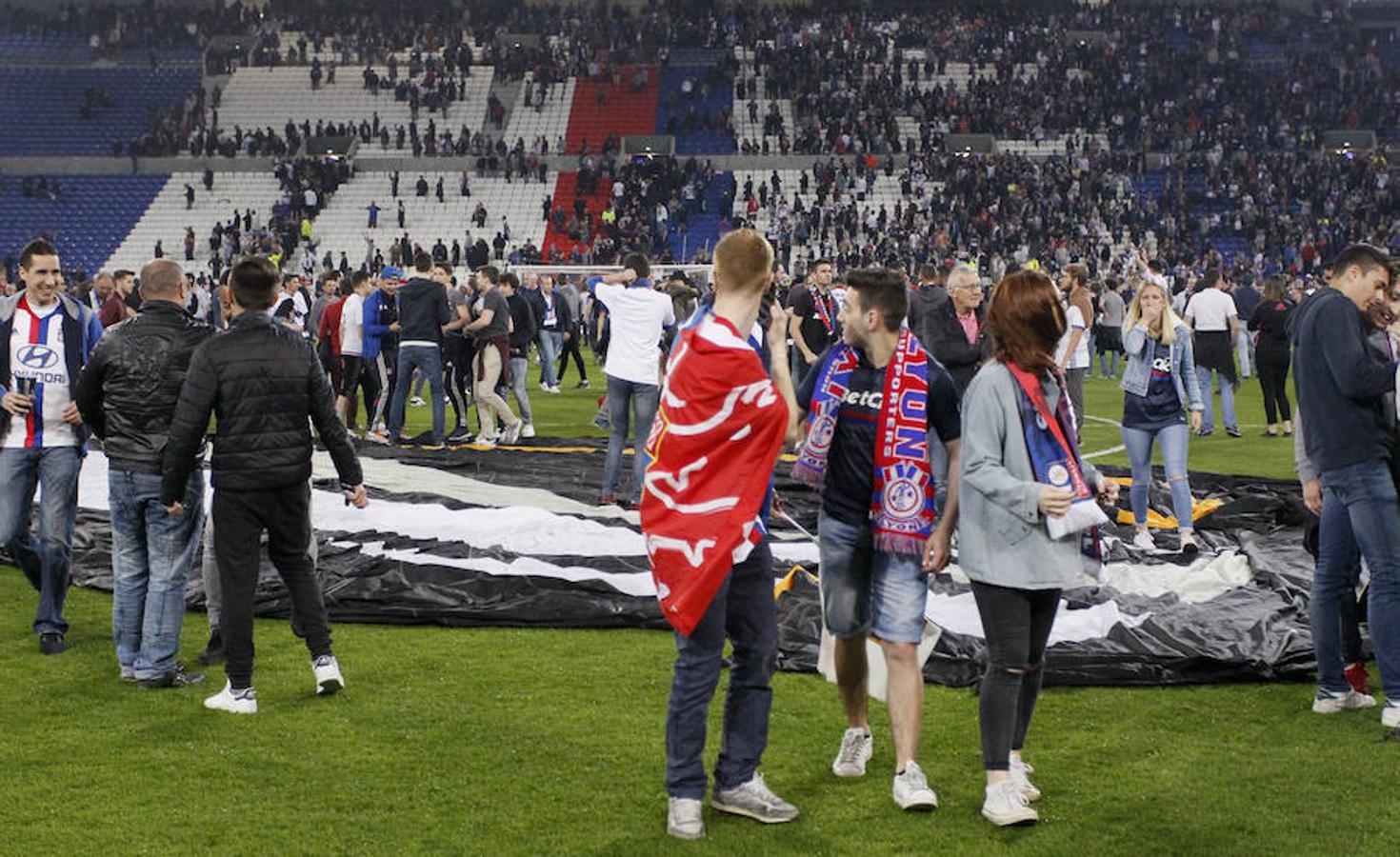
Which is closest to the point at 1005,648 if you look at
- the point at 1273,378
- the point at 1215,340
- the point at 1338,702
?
the point at 1338,702

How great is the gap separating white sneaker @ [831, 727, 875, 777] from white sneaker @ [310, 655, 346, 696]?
7.69 feet

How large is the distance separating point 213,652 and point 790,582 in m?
2.92

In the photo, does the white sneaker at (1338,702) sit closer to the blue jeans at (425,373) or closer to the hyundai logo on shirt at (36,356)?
the hyundai logo on shirt at (36,356)

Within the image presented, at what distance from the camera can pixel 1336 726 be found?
246 inches

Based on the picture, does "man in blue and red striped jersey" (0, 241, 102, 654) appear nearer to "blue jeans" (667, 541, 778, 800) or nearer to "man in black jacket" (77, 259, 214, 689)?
"man in black jacket" (77, 259, 214, 689)

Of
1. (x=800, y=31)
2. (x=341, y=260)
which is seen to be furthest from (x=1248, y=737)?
(x=800, y=31)

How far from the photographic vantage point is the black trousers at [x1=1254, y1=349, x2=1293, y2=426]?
16.8 m

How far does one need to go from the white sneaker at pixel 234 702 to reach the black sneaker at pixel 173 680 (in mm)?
453

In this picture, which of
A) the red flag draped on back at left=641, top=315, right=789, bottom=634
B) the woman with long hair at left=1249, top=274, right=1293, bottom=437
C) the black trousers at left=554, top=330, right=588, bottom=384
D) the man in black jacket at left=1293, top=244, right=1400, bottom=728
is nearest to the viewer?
the red flag draped on back at left=641, top=315, right=789, bottom=634

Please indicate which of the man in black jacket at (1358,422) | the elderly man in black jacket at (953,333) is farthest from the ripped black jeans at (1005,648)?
the elderly man in black jacket at (953,333)

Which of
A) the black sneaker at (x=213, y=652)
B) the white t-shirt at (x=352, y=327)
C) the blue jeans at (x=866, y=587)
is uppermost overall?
the blue jeans at (x=866, y=587)

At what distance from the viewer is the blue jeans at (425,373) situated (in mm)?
14477

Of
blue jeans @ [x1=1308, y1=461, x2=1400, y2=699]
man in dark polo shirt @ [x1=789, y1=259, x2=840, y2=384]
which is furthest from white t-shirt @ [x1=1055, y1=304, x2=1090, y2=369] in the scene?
blue jeans @ [x1=1308, y1=461, x2=1400, y2=699]

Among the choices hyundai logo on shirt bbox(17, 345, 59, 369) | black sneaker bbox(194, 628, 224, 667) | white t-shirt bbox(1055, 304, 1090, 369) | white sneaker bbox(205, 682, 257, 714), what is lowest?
black sneaker bbox(194, 628, 224, 667)
